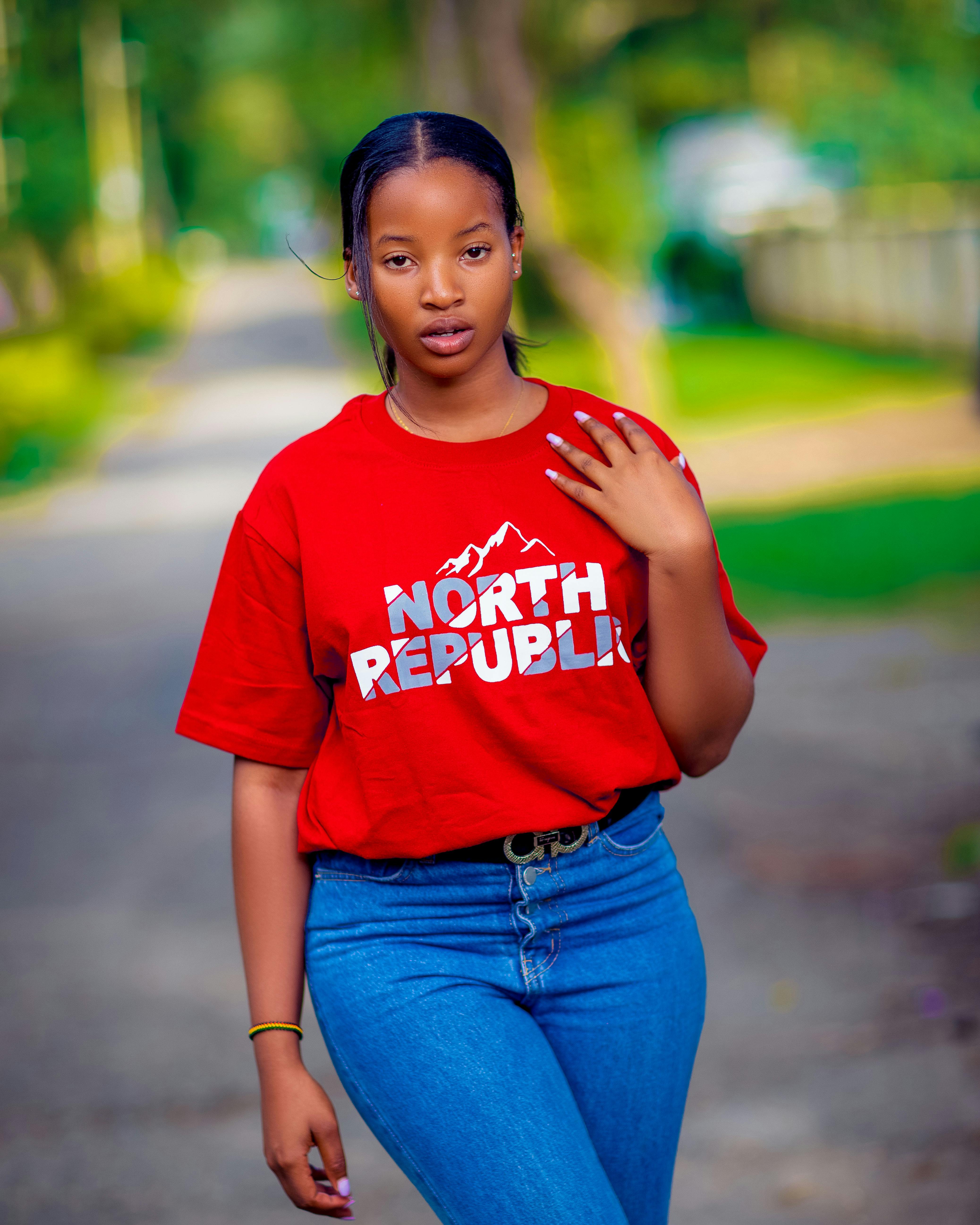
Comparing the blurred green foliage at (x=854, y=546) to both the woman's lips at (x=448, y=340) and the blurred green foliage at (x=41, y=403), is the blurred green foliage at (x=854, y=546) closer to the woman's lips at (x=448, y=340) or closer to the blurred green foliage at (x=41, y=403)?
the woman's lips at (x=448, y=340)

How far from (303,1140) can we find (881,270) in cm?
2364

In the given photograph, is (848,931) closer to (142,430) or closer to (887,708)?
(887,708)

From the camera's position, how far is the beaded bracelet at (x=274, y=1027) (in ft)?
5.98

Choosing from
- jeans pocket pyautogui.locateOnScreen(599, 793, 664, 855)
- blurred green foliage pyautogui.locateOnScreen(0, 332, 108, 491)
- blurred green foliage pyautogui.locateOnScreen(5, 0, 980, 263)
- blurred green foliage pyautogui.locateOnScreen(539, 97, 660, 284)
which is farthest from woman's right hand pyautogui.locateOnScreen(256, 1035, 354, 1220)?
blurred green foliage pyautogui.locateOnScreen(539, 97, 660, 284)

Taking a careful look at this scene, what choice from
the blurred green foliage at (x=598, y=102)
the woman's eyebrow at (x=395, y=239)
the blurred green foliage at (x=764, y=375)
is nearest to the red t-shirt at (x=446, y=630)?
the woman's eyebrow at (x=395, y=239)

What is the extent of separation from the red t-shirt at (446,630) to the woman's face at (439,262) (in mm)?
118

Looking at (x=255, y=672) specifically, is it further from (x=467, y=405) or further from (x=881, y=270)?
(x=881, y=270)

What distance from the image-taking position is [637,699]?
1.79 meters

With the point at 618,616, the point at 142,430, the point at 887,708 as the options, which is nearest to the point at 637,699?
the point at 618,616

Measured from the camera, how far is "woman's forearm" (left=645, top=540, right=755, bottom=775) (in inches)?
69.2

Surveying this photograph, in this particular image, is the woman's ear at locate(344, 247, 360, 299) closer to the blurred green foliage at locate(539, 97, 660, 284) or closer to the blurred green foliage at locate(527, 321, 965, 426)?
the blurred green foliage at locate(527, 321, 965, 426)

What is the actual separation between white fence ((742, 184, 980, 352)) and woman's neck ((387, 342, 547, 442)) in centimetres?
1732

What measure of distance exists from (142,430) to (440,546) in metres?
17.3

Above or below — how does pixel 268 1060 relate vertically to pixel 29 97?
below
